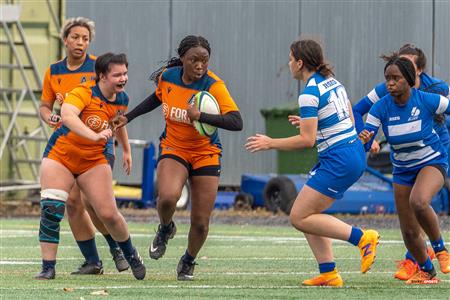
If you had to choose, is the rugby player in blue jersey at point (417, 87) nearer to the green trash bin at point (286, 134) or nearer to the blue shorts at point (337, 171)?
the blue shorts at point (337, 171)

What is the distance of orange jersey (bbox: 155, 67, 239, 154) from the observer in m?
10.6

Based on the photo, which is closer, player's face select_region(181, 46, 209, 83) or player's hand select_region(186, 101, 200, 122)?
player's hand select_region(186, 101, 200, 122)

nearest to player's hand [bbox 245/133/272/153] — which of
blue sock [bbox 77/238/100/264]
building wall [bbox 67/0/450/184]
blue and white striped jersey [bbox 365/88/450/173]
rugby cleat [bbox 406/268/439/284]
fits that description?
blue and white striped jersey [bbox 365/88/450/173]

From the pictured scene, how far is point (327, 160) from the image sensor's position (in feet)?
33.0

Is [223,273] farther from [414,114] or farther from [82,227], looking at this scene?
[414,114]

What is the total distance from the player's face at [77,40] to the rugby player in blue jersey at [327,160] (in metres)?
2.16

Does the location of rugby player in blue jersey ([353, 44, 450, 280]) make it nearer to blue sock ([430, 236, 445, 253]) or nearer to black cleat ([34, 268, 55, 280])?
blue sock ([430, 236, 445, 253])

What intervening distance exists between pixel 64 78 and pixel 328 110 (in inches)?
104

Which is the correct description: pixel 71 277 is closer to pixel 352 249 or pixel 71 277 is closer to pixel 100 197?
pixel 100 197

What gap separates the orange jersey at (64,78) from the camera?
1158 centimetres

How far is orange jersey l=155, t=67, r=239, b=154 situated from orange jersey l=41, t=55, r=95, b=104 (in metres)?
0.97

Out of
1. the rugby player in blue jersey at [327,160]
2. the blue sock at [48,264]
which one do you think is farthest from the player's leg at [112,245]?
the rugby player in blue jersey at [327,160]

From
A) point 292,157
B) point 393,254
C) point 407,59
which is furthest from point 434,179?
point 292,157

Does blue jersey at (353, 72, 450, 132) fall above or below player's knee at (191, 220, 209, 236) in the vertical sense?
above
